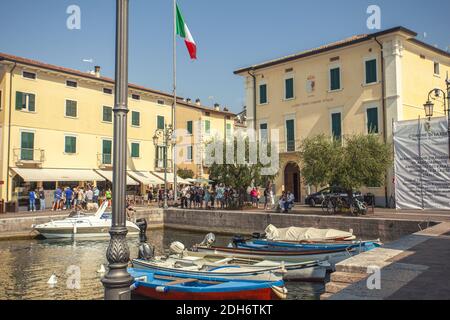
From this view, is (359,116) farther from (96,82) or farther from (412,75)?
(96,82)

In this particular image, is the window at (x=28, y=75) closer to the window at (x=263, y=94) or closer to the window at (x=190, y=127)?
the window at (x=263, y=94)

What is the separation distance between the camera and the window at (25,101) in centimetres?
3023

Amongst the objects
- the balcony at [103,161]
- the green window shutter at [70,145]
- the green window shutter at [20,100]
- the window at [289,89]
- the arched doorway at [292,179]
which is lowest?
the arched doorway at [292,179]

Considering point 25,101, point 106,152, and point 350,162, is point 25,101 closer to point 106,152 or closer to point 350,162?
point 106,152

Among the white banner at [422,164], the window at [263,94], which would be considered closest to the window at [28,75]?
the window at [263,94]

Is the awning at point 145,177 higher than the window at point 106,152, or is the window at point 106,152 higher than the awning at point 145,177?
the window at point 106,152

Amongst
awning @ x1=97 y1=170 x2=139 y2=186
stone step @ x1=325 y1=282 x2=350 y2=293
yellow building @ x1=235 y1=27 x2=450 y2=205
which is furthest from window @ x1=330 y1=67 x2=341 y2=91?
stone step @ x1=325 y1=282 x2=350 y2=293

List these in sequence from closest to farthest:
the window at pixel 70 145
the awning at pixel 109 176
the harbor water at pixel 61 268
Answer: the harbor water at pixel 61 268
the window at pixel 70 145
the awning at pixel 109 176

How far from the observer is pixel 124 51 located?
5.30 meters

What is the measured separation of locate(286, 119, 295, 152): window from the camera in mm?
32594

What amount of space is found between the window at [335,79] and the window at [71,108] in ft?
67.2

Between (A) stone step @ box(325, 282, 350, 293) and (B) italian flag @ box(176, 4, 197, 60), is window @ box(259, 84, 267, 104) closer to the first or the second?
(B) italian flag @ box(176, 4, 197, 60)

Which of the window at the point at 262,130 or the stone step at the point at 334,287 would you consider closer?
the stone step at the point at 334,287

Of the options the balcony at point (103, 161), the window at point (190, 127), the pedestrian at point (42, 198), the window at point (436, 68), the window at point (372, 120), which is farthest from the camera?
the window at point (190, 127)
